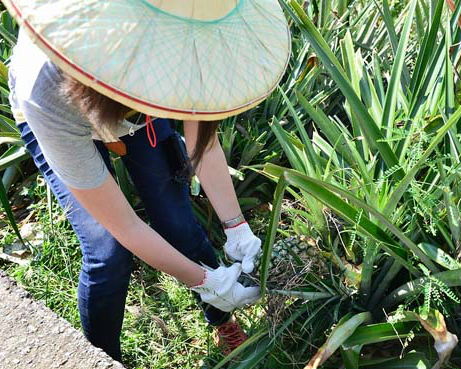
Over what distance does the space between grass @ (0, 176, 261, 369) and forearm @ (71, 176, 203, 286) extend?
409 millimetres

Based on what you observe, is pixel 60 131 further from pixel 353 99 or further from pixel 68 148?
pixel 353 99

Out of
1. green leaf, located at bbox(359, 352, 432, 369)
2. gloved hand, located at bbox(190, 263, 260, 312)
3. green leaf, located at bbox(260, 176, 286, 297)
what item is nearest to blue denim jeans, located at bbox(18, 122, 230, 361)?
gloved hand, located at bbox(190, 263, 260, 312)

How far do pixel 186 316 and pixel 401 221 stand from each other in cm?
79

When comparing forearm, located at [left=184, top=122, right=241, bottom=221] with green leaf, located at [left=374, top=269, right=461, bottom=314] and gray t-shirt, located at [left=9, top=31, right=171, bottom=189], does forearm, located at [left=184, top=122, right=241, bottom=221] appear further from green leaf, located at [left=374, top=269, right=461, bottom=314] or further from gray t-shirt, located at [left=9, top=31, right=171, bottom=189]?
green leaf, located at [left=374, top=269, right=461, bottom=314]

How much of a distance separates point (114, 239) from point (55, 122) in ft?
1.21

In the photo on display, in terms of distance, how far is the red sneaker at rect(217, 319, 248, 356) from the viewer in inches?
77.2

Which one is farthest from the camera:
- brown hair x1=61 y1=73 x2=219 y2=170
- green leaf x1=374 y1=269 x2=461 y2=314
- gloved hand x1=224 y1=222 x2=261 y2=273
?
gloved hand x1=224 y1=222 x2=261 y2=273

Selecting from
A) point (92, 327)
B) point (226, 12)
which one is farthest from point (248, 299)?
point (226, 12)

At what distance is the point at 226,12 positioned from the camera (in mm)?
1220

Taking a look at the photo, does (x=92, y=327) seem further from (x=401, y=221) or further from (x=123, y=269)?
(x=401, y=221)

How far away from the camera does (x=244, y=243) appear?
1820mm

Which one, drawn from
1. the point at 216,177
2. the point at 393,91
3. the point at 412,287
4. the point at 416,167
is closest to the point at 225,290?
the point at 216,177

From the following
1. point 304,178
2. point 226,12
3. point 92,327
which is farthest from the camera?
point 92,327

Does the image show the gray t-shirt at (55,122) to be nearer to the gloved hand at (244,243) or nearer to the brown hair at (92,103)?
the brown hair at (92,103)
